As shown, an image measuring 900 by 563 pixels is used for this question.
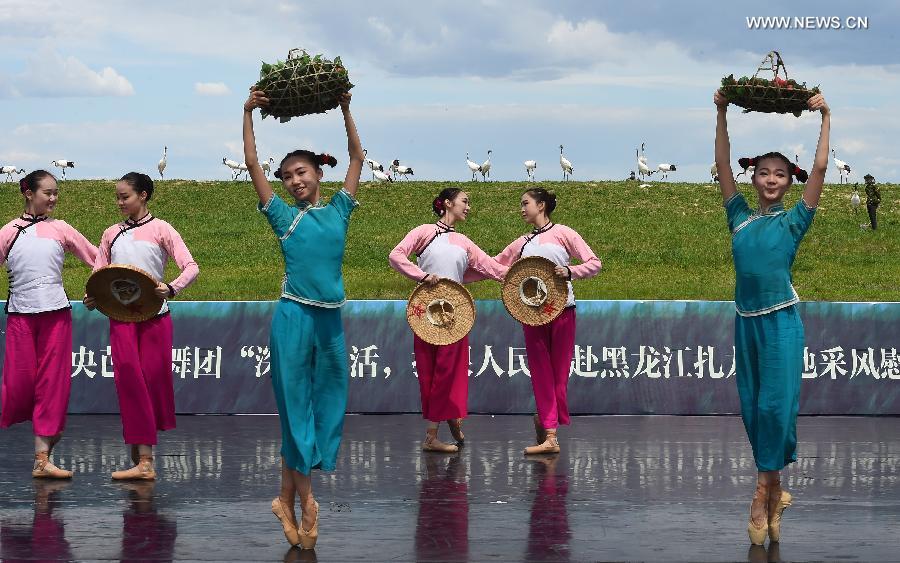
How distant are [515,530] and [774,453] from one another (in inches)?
55.1

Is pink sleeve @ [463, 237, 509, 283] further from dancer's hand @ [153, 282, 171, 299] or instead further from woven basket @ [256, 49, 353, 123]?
woven basket @ [256, 49, 353, 123]

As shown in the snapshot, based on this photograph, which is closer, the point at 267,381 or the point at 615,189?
the point at 267,381

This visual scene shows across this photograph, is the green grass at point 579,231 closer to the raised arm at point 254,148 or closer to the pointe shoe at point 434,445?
the pointe shoe at point 434,445

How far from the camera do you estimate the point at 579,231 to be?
103ft

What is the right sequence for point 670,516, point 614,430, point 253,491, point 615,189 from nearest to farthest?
point 670,516
point 253,491
point 614,430
point 615,189

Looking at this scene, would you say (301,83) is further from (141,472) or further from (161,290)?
(141,472)

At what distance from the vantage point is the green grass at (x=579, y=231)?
24.7 meters

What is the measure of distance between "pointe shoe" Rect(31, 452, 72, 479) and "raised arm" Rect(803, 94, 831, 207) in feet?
17.2

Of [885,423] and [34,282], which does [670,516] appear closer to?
[34,282]

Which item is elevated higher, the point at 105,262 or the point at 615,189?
the point at 615,189

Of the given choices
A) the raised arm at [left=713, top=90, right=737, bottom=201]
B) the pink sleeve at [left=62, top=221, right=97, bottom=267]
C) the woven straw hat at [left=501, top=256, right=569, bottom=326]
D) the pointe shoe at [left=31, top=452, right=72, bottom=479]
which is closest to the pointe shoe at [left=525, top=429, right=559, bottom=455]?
the woven straw hat at [left=501, top=256, right=569, bottom=326]

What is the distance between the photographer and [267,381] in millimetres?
14422

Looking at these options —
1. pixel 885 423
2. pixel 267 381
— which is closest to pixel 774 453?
pixel 885 423

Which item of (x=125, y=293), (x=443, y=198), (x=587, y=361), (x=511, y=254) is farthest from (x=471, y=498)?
(x=587, y=361)
